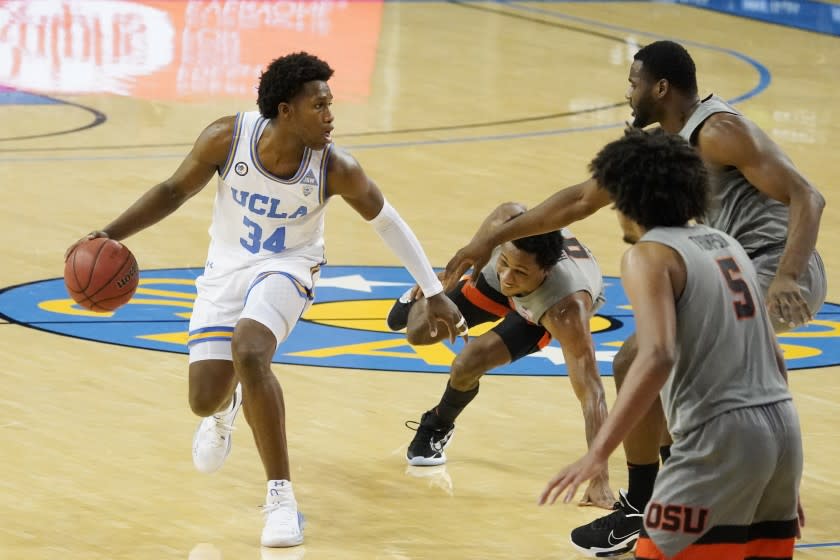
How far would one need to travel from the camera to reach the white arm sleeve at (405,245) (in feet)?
20.7

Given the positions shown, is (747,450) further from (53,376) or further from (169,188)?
(53,376)

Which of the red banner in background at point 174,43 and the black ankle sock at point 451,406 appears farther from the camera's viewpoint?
the red banner in background at point 174,43

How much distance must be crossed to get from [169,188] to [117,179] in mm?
6034

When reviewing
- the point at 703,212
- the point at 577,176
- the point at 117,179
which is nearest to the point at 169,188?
the point at 703,212

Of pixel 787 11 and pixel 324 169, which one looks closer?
pixel 324 169

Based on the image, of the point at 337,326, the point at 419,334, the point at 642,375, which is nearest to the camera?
the point at 642,375

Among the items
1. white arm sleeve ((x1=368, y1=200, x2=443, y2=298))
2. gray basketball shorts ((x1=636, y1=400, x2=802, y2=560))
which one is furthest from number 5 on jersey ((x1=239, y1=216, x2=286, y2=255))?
gray basketball shorts ((x1=636, y1=400, x2=802, y2=560))

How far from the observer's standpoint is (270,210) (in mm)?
6289

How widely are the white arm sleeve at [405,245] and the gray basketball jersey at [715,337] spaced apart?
6.46 feet

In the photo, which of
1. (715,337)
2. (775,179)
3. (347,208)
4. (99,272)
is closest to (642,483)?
(775,179)

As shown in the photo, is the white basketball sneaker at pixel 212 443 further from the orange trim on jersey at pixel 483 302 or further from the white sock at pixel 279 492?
the orange trim on jersey at pixel 483 302

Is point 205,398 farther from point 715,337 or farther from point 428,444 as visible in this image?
point 715,337

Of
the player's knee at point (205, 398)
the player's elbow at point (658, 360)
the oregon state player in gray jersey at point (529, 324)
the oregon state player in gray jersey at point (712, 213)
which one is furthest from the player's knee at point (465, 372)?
the player's elbow at point (658, 360)

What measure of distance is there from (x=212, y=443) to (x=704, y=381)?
265 cm
